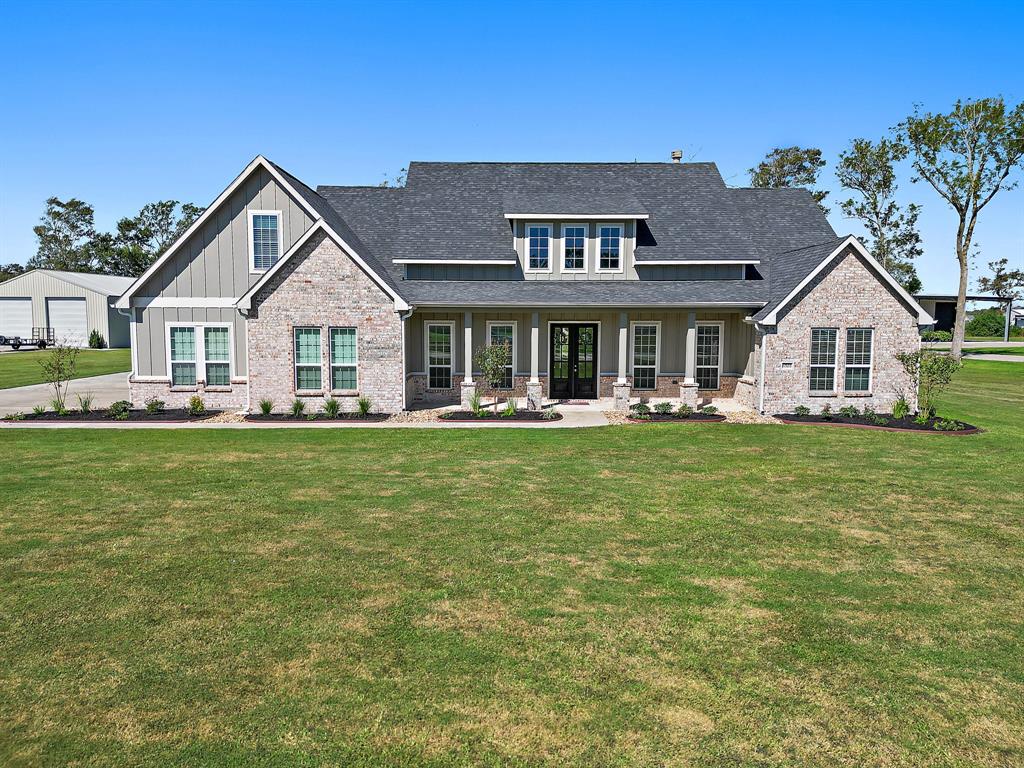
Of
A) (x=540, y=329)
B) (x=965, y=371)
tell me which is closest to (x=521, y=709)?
(x=540, y=329)

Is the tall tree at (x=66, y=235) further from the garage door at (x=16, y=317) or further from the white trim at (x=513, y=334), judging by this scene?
the white trim at (x=513, y=334)

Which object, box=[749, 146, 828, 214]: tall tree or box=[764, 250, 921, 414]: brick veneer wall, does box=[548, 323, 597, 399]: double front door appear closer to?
box=[764, 250, 921, 414]: brick veneer wall

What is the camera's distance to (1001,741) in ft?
15.6

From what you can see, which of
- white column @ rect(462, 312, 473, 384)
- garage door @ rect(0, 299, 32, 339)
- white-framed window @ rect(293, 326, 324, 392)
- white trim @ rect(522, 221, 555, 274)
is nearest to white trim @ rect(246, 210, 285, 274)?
white-framed window @ rect(293, 326, 324, 392)

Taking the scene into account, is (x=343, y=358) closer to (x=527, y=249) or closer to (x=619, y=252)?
(x=527, y=249)

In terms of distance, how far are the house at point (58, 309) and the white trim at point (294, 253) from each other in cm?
4477

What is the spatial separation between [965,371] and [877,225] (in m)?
18.6

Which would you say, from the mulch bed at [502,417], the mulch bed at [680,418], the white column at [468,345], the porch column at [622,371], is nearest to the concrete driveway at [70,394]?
the mulch bed at [502,417]

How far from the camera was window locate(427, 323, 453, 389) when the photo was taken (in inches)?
887

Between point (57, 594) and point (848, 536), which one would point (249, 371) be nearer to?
point (57, 594)

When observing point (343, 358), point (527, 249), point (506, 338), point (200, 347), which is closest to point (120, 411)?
point (200, 347)

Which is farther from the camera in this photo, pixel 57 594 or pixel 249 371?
pixel 249 371

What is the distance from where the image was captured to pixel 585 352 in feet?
75.3

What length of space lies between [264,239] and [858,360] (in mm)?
17726
